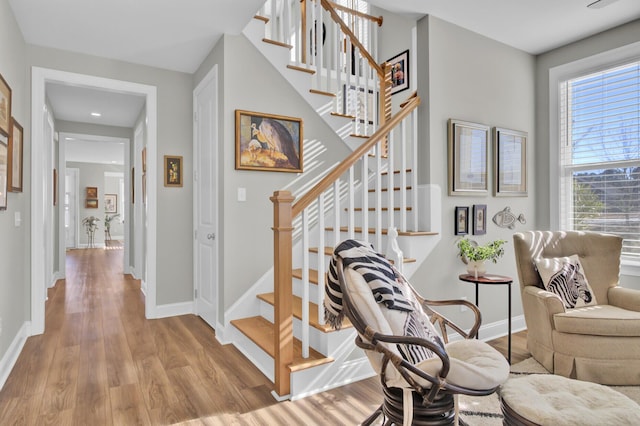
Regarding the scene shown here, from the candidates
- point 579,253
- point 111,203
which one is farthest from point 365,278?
point 111,203

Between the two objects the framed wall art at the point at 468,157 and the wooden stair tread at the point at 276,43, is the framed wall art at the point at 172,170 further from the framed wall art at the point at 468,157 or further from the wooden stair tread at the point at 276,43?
the framed wall art at the point at 468,157

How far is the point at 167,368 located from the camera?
8.64ft

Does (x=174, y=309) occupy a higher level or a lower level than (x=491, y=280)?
lower

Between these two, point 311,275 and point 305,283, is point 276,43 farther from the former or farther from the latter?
point 305,283

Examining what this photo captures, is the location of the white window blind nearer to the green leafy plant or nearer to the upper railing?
the green leafy plant

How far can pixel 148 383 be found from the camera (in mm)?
2412

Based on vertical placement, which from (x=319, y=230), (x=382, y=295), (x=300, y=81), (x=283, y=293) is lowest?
(x=283, y=293)

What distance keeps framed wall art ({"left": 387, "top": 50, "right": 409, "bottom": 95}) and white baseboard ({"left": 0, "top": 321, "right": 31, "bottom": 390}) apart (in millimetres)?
3850

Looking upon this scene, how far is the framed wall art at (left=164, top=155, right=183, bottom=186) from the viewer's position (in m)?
3.93

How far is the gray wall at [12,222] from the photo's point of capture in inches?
99.0

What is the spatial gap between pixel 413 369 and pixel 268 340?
1475 millimetres

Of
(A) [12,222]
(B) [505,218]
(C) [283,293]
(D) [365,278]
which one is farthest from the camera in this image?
(B) [505,218]

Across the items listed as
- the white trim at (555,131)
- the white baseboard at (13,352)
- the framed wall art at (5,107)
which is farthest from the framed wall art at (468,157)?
the white baseboard at (13,352)

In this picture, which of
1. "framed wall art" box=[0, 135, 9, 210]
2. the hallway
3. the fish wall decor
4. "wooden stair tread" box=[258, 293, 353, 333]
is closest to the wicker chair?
the hallway
